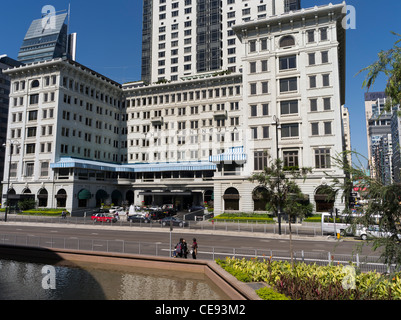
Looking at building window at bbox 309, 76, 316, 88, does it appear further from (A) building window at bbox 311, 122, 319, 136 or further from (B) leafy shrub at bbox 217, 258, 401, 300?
(B) leafy shrub at bbox 217, 258, 401, 300

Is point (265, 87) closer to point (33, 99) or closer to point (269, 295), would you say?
point (269, 295)

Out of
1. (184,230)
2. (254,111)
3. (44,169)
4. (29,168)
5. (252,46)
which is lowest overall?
(184,230)

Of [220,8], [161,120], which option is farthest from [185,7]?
[161,120]

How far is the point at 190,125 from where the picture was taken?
74188 mm

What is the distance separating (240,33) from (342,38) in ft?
62.8

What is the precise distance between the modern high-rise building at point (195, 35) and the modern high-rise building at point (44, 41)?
85.6 metres

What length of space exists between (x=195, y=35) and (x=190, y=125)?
3165 centimetres

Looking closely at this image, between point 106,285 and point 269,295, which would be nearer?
point 269,295

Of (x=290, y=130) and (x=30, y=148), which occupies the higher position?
(x=290, y=130)

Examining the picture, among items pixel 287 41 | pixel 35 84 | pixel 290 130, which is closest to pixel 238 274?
pixel 290 130

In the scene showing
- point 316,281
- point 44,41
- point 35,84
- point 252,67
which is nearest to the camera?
point 316,281

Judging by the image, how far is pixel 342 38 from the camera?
5703 centimetres

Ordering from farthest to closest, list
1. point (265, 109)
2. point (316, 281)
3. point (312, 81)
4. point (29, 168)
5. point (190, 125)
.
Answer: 1. point (190, 125)
2. point (29, 168)
3. point (265, 109)
4. point (312, 81)
5. point (316, 281)

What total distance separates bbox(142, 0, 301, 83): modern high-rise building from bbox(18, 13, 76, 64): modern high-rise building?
85627 millimetres
